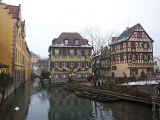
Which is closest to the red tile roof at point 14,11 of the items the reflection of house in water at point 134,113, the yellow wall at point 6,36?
the yellow wall at point 6,36

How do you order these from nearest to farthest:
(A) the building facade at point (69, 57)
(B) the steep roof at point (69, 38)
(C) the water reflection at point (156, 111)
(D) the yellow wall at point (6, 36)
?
(C) the water reflection at point (156, 111) → (D) the yellow wall at point (6, 36) → (A) the building facade at point (69, 57) → (B) the steep roof at point (69, 38)

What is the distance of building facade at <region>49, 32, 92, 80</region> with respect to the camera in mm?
38156

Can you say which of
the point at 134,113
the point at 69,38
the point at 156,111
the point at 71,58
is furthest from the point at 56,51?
the point at 156,111

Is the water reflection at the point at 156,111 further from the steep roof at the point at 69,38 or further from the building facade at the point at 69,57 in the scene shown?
the steep roof at the point at 69,38

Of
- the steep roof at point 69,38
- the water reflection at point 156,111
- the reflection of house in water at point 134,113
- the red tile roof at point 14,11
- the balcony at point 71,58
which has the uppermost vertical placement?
the red tile roof at point 14,11

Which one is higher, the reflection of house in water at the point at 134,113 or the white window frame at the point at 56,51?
the white window frame at the point at 56,51

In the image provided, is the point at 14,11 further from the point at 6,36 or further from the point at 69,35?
the point at 69,35

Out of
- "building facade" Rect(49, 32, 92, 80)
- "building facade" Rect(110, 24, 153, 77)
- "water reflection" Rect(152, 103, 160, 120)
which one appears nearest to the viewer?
"water reflection" Rect(152, 103, 160, 120)

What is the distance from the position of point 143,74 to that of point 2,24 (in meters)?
27.1

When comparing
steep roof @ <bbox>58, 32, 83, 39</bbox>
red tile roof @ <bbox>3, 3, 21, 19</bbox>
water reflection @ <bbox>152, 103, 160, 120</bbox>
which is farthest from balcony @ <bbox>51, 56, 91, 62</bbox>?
water reflection @ <bbox>152, 103, 160, 120</bbox>

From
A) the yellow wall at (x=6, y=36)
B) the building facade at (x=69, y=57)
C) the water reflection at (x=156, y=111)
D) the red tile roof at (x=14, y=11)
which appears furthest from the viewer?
the building facade at (x=69, y=57)

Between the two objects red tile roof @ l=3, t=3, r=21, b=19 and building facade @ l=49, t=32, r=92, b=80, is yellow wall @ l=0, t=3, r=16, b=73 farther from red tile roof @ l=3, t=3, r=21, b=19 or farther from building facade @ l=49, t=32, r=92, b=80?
building facade @ l=49, t=32, r=92, b=80

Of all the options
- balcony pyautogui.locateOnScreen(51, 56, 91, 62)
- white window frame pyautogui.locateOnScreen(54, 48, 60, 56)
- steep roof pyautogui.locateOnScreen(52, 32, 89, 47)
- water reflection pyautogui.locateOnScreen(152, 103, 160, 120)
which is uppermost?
steep roof pyautogui.locateOnScreen(52, 32, 89, 47)

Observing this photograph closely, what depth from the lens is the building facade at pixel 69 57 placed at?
1502 inches
